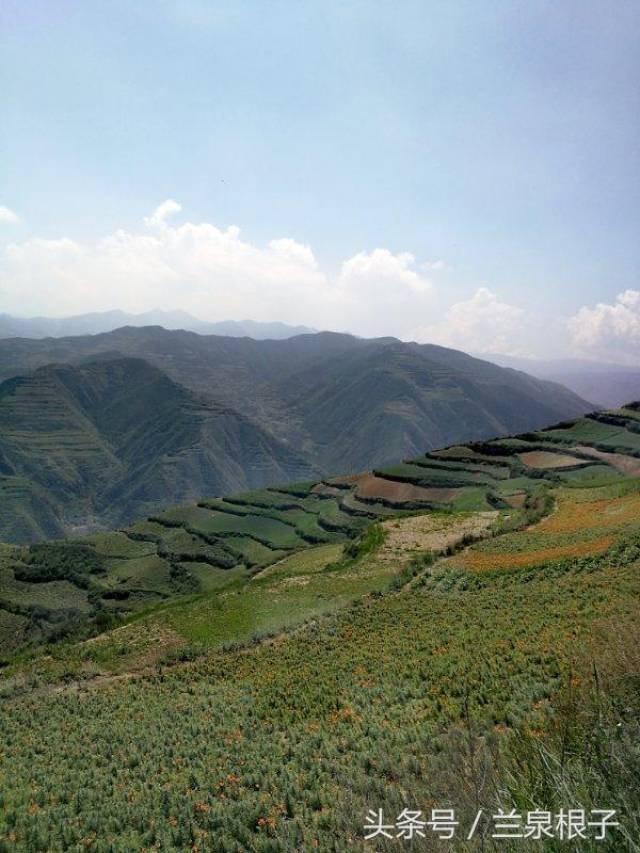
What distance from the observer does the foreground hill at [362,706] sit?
681 cm

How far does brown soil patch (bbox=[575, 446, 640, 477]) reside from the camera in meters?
81.3

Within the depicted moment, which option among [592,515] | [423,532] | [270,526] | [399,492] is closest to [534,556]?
[592,515]

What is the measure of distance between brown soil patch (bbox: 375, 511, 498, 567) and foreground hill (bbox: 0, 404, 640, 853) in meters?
0.48

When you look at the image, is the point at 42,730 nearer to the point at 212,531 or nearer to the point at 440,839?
the point at 440,839

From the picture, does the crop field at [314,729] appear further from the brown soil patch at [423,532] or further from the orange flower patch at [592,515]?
the brown soil patch at [423,532]

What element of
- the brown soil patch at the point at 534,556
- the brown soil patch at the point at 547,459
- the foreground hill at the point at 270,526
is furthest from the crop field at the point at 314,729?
the brown soil patch at the point at 547,459

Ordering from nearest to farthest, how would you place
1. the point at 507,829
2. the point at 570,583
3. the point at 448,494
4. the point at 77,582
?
1. the point at 507,829
2. the point at 570,583
3. the point at 448,494
4. the point at 77,582

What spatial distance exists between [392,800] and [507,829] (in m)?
3.80

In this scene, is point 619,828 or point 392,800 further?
point 392,800

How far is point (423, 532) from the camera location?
162 feet

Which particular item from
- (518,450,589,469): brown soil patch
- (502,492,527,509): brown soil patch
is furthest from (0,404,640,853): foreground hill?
(518,450,589,469): brown soil patch

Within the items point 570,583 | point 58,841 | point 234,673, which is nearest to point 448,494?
point 570,583

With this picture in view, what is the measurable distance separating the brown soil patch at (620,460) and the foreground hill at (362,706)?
39545 millimetres

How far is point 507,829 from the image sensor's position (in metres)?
5.23
